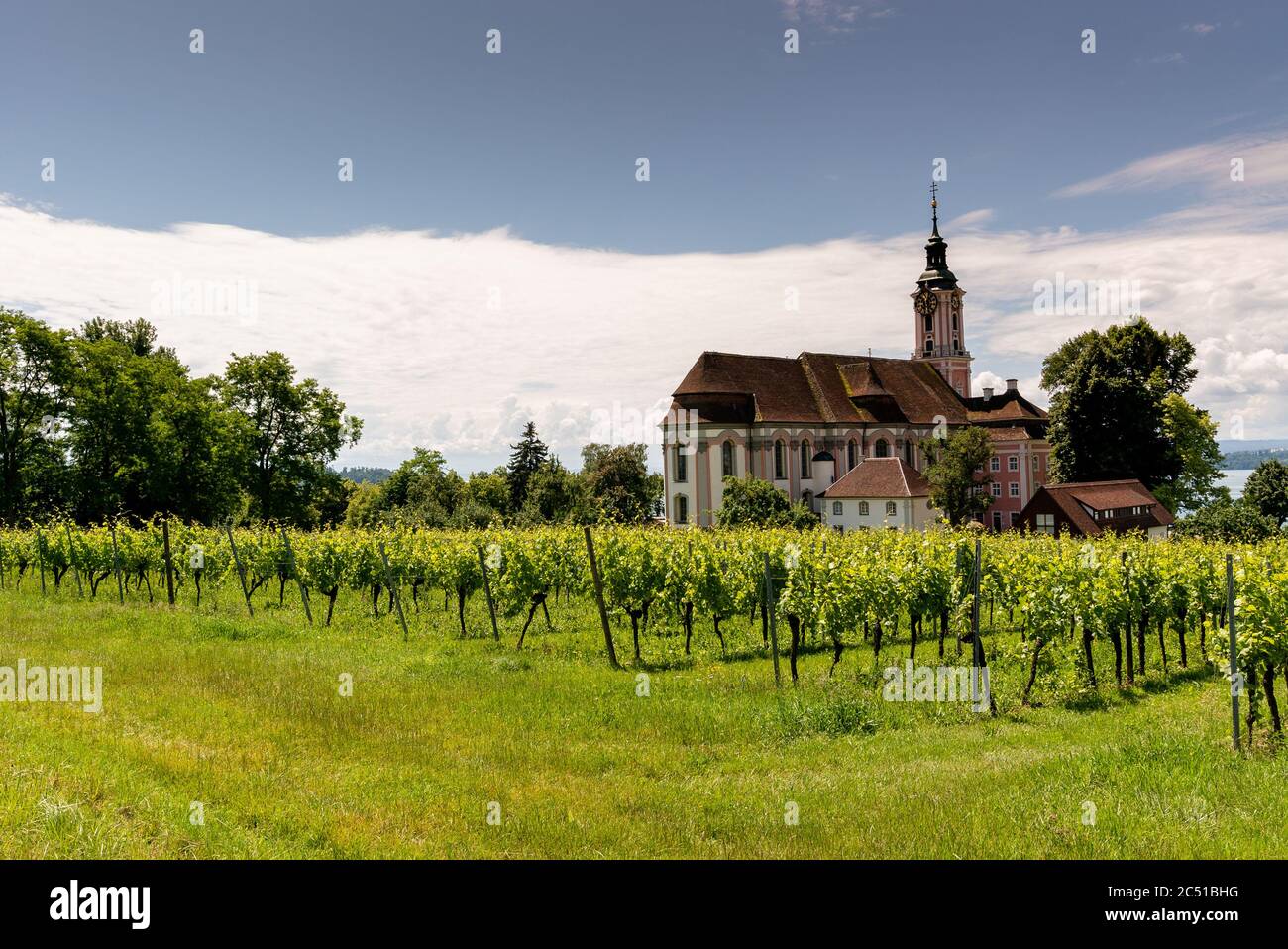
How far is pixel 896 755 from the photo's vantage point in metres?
9.68

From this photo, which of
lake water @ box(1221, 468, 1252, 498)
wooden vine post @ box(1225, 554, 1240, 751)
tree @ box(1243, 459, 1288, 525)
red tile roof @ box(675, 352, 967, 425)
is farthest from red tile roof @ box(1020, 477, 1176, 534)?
wooden vine post @ box(1225, 554, 1240, 751)

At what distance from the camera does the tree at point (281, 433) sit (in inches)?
1978

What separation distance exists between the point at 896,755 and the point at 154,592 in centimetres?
2569

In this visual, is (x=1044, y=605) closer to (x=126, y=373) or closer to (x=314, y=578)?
(x=314, y=578)

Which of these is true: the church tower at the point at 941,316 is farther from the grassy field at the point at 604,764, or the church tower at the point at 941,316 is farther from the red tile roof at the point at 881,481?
the grassy field at the point at 604,764

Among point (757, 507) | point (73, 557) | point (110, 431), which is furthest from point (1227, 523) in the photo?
point (110, 431)

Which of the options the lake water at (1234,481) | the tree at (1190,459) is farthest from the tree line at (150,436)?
the lake water at (1234,481)

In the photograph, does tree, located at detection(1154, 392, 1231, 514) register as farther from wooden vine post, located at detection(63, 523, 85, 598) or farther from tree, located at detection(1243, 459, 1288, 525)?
wooden vine post, located at detection(63, 523, 85, 598)

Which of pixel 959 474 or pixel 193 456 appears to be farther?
pixel 959 474

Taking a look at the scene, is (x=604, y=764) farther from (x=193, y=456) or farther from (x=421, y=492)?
(x=421, y=492)

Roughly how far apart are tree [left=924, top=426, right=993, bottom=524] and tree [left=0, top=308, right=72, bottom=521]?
53151 mm

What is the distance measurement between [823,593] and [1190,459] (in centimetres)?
4996

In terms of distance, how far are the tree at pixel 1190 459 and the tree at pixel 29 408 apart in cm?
6451

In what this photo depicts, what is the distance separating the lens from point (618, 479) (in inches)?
2815
